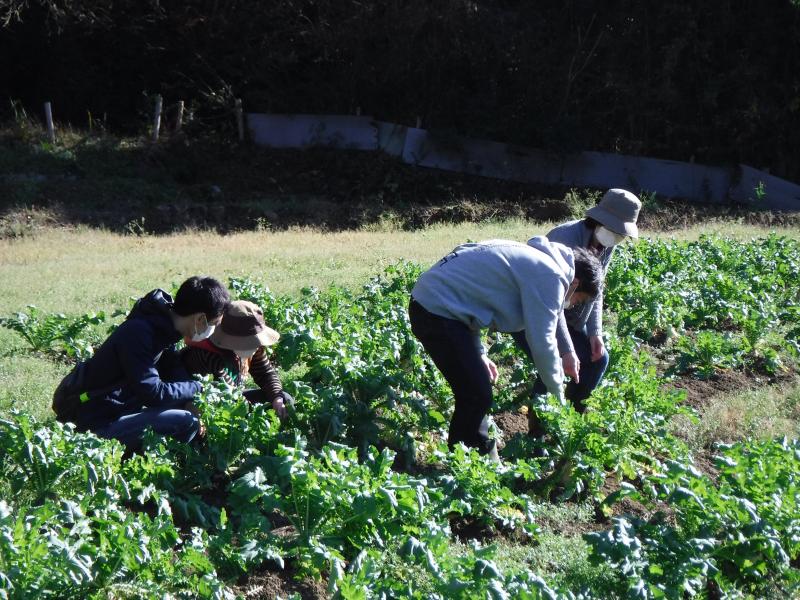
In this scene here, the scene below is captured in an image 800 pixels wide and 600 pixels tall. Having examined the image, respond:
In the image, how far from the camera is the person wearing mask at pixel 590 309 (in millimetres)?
5953

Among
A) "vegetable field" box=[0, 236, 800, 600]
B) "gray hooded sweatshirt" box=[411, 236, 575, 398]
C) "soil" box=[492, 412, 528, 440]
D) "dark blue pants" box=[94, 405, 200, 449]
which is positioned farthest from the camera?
"soil" box=[492, 412, 528, 440]

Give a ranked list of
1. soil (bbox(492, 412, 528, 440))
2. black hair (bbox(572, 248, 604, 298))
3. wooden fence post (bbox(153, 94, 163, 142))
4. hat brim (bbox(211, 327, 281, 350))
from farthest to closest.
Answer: wooden fence post (bbox(153, 94, 163, 142)) → soil (bbox(492, 412, 528, 440)) → hat brim (bbox(211, 327, 281, 350)) → black hair (bbox(572, 248, 604, 298))

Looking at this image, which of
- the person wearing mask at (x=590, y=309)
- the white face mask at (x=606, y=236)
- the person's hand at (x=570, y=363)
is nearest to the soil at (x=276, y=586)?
the person's hand at (x=570, y=363)

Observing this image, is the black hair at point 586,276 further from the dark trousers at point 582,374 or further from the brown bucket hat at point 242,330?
the brown bucket hat at point 242,330

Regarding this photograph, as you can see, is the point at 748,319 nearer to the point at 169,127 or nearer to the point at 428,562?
the point at 428,562

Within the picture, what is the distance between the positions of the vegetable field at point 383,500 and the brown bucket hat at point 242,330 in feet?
1.26

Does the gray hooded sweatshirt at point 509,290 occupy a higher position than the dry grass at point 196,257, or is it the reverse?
the gray hooded sweatshirt at point 509,290

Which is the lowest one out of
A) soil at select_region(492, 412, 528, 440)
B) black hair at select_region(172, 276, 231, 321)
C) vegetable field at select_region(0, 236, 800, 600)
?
soil at select_region(492, 412, 528, 440)

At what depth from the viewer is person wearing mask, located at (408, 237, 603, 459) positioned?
4.89 metres

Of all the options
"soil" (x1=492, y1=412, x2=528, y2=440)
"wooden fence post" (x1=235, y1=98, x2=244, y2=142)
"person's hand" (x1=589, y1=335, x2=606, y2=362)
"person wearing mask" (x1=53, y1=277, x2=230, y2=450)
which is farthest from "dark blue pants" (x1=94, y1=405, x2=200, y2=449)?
"wooden fence post" (x1=235, y1=98, x2=244, y2=142)

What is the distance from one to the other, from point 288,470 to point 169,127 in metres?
20.3

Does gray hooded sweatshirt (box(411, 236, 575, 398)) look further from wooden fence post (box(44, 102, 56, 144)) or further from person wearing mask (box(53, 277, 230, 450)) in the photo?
wooden fence post (box(44, 102, 56, 144))

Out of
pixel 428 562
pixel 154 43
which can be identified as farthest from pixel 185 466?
pixel 154 43

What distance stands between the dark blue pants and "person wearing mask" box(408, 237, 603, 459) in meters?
1.37
